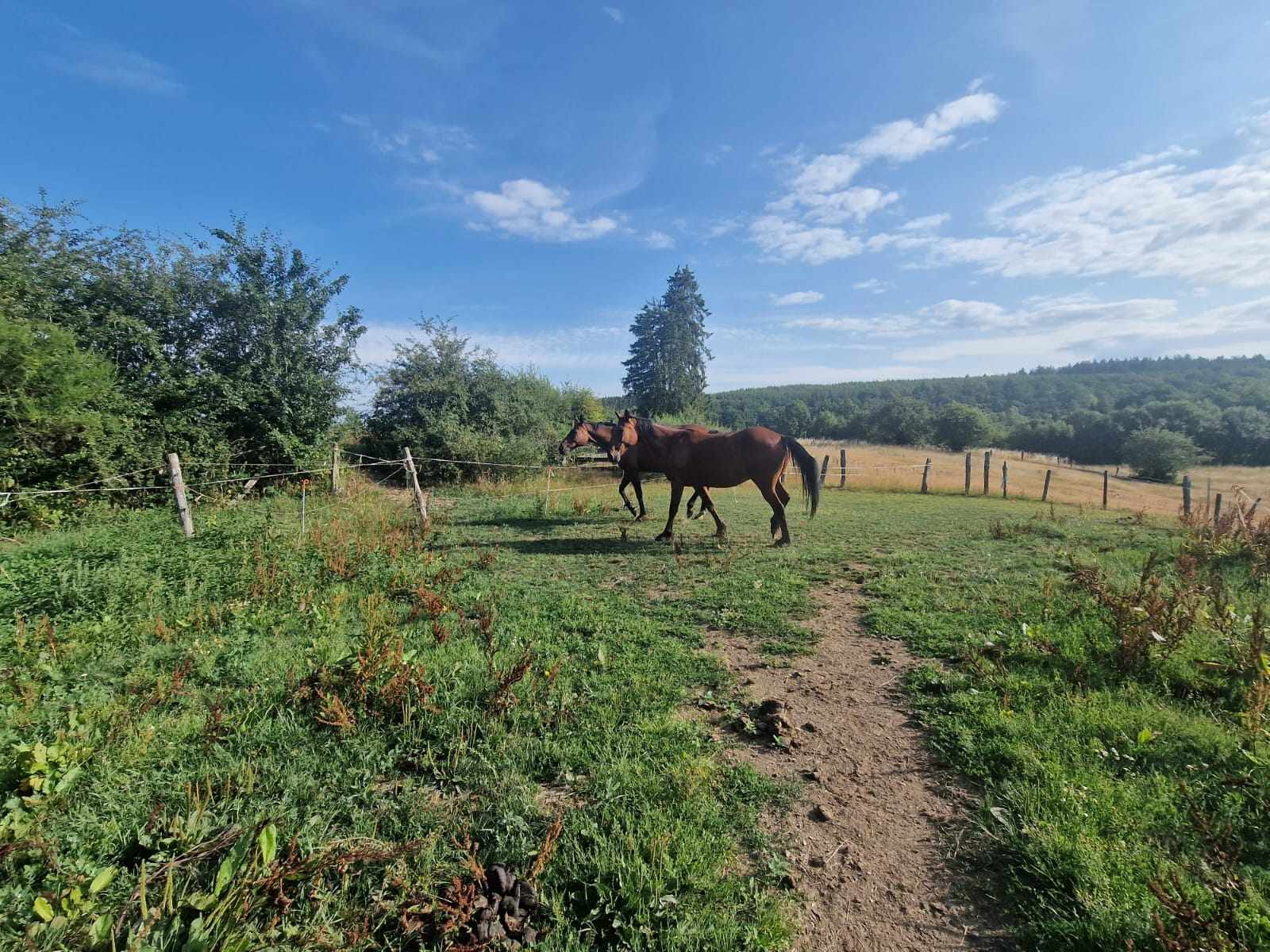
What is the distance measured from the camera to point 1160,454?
4641cm

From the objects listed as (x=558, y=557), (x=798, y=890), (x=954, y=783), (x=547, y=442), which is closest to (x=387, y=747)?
(x=798, y=890)

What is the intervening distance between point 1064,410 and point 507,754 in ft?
356

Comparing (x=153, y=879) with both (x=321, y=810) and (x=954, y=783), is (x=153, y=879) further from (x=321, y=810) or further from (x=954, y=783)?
(x=954, y=783)

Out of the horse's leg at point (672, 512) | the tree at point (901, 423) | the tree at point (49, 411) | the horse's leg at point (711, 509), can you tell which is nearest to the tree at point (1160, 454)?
the tree at point (901, 423)

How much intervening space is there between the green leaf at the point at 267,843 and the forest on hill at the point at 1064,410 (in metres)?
36.9

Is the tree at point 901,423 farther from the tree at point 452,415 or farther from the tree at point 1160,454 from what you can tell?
the tree at point 452,415

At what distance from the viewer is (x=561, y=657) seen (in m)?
3.85

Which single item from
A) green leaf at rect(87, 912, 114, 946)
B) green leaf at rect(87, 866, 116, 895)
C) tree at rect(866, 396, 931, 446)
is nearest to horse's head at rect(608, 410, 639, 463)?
green leaf at rect(87, 866, 116, 895)

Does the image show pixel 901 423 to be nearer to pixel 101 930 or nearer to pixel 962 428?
pixel 962 428

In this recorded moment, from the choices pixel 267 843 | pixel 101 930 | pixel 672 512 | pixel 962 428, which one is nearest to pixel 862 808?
pixel 267 843

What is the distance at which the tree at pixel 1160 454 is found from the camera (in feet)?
149

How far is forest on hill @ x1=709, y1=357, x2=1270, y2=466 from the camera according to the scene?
2165 inches

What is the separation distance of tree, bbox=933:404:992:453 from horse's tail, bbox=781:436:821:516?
69630 millimetres

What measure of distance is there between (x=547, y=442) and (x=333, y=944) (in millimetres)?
18712
